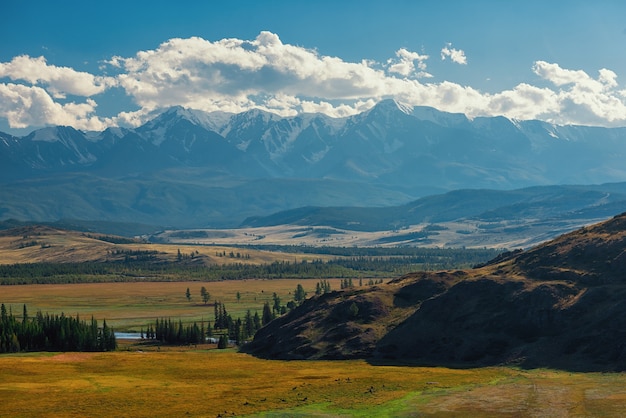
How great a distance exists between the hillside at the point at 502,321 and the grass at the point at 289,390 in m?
9.27

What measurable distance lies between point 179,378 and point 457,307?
225 feet

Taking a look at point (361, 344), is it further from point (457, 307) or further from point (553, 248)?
point (553, 248)

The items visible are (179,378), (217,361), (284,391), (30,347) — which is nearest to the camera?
(284,391)

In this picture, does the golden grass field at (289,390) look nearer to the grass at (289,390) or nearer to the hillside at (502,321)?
the grass at (289,390)

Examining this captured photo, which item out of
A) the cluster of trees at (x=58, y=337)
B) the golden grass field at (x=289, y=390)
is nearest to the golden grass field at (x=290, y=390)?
the golden grass field at (x=289, y=390)

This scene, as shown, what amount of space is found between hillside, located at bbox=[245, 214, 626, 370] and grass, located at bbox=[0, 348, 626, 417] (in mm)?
9274

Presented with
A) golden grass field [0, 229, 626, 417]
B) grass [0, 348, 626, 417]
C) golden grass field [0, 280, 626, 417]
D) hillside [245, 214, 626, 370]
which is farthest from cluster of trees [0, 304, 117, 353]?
hillside [245, 214, 626, 370]

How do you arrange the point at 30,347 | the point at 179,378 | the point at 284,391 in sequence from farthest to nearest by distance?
1. the point at 30,347
2. the point at 179,378
3. the point at 284,391

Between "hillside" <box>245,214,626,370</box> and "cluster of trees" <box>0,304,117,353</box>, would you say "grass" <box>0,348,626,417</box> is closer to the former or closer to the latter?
"hillside" <box>245,214,626,370</box>

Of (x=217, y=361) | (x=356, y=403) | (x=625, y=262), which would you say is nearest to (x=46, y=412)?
(x=356, y=403)

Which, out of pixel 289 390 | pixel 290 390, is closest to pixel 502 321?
pixel 290 390

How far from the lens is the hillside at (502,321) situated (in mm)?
153625

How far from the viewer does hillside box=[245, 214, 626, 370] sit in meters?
154

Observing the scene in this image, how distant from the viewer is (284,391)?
128 metres
